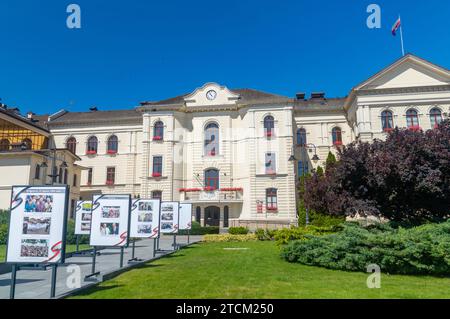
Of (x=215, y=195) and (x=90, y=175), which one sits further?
(x=90, y=175)

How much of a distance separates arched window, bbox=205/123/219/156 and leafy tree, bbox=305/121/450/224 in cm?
2182

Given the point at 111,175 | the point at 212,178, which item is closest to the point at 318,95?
the point at 212,178

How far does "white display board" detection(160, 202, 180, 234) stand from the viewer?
55.0 ft

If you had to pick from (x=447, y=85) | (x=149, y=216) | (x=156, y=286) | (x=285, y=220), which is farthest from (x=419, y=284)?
(x=447, y=85)

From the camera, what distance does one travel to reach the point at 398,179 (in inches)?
585

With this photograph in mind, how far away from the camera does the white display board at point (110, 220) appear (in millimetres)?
10125

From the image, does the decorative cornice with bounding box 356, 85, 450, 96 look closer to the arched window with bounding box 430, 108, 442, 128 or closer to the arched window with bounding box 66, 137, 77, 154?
the arched window with bounding box 430, 108, 442, 128

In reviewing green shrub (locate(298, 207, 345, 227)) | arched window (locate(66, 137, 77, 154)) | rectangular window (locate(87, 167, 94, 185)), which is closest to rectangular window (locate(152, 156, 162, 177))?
rectangular window (locate(87, 167, 94, 185))

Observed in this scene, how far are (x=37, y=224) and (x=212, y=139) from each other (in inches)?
1252

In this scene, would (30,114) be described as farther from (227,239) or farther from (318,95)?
(318,95)

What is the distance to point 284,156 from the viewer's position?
116 ft

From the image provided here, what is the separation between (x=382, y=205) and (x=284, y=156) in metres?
19.3
